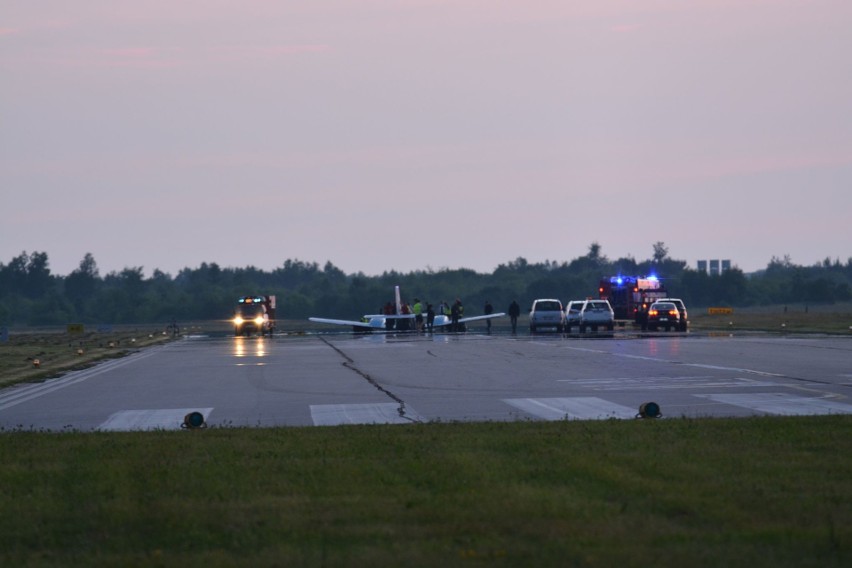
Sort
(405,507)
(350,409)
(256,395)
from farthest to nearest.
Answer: (256,395), (350,409), (405,507)

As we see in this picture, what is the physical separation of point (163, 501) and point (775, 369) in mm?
20104

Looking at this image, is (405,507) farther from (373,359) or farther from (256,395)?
(373,359)

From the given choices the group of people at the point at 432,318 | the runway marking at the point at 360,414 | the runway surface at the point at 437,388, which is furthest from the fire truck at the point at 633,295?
the runway marking at the point at 360,414

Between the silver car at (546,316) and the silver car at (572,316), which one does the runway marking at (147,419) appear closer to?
the silver car at (546,316)

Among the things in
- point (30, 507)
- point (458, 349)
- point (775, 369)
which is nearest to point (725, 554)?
point (30, 507)

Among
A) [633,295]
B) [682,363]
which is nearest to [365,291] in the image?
[633,295]

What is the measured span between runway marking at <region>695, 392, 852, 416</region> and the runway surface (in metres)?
0.03

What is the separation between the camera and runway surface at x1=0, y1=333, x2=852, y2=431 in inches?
699

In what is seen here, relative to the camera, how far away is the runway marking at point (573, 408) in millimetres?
17078

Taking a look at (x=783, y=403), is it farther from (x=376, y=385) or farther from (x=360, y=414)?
(x=376, y=385)

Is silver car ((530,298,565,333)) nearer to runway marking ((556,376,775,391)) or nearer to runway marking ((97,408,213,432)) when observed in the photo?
runway marking ((556,376,775,391))

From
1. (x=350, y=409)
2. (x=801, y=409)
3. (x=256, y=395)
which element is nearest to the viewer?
(x=801, y=409)

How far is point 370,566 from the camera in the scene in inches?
290

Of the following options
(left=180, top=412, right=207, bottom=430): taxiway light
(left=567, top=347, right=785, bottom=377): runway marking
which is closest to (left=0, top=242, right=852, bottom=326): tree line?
(left=567, top=347, right=785, bottom=377): runway marking
